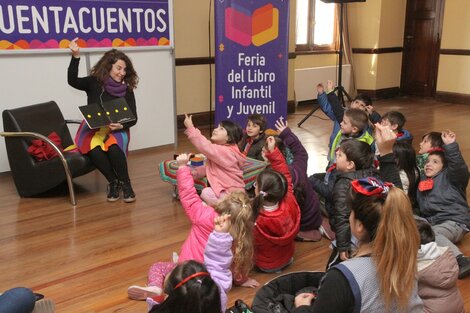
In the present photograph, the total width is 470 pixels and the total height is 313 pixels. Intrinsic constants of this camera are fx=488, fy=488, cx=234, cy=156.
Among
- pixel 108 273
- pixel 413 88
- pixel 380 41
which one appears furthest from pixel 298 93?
pixel 108 273

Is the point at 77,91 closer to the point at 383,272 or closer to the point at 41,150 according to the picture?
the point at 41,150

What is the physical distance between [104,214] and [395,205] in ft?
8.26

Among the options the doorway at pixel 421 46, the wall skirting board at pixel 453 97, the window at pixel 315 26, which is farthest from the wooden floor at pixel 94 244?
the doorway at pixel 421 46

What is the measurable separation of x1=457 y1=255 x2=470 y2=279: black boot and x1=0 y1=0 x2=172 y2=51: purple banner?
3579 mm

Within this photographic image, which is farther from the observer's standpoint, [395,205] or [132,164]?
[132,164]

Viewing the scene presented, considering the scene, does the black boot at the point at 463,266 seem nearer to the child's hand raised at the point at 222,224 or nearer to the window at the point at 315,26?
the child's hand raised at the point at 222,224

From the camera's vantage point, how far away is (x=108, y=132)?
151 inches

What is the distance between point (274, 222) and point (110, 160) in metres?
1.76

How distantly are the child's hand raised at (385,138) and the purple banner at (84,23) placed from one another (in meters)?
3.15

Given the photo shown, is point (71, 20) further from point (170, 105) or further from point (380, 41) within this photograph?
point (380, 41)

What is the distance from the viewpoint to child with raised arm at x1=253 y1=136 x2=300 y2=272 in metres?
2.50

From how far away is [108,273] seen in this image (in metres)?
2.65

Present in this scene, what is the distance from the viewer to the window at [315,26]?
26.3 ft

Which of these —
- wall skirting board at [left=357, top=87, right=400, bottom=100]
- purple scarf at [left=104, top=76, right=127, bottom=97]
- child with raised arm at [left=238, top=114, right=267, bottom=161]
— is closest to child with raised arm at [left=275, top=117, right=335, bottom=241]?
child with raised arm at [left=238, top=114, right=267, bottom=161]
